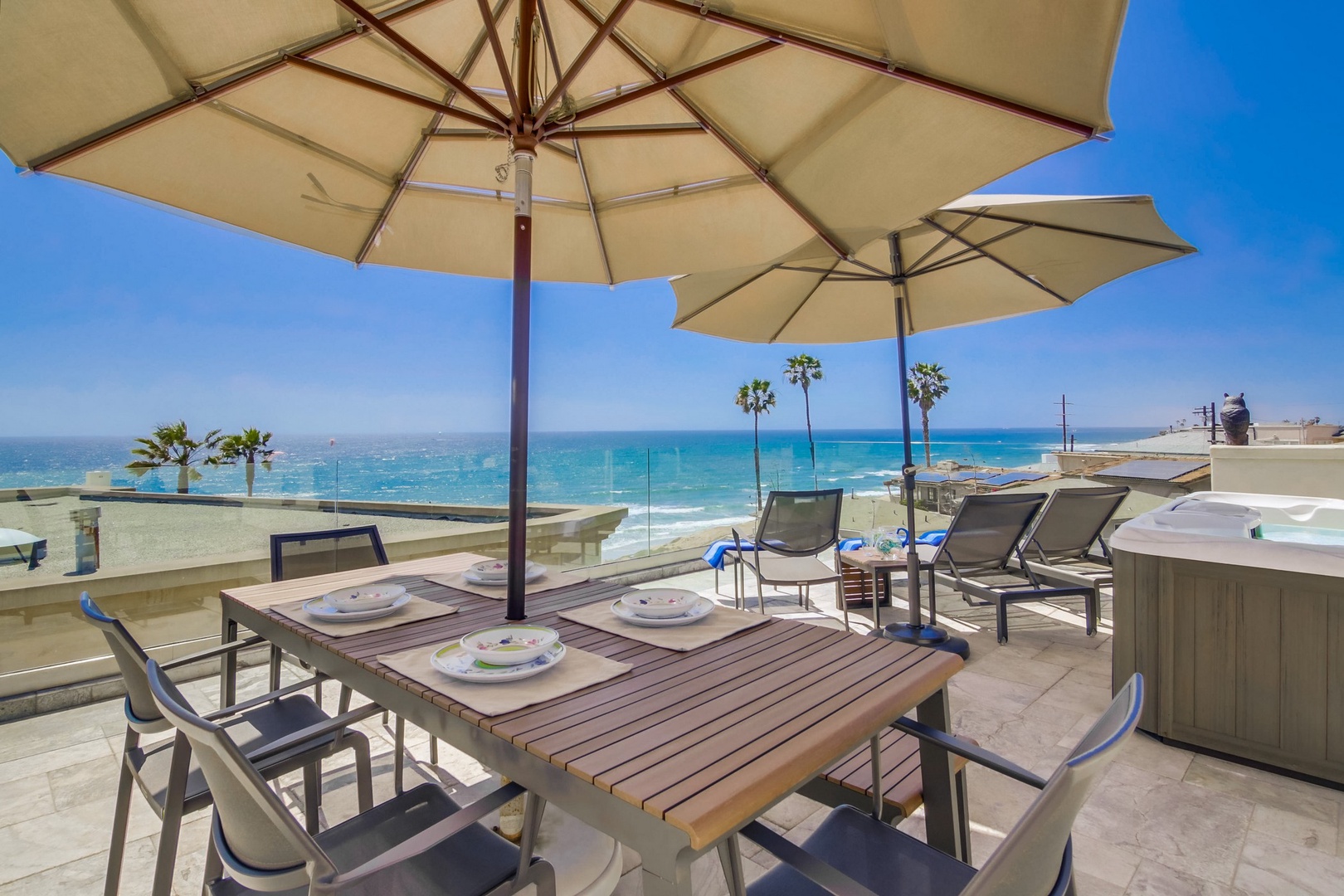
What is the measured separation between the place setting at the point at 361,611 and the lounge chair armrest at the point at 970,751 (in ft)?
4.39

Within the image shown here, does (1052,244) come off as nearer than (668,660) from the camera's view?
No

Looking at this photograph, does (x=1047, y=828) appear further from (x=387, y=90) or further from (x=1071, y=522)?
(x=1071, y=522)

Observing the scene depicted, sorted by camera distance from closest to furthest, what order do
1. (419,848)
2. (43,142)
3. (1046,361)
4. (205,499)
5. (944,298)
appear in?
(419,848) → (43,142) → (205,499) → (944,298) → (1046,361)

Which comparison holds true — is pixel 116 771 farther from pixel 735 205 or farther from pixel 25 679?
pixel 735 205

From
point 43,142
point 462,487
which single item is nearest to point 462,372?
point 462,487

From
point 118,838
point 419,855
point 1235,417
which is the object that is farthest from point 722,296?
point 1235,417

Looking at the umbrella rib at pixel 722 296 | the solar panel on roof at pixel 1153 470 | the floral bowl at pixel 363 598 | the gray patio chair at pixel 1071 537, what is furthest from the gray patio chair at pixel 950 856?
the solar panel on roof at pixel 1153 470

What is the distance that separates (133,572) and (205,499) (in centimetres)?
51

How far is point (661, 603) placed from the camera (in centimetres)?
176

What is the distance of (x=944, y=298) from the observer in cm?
424

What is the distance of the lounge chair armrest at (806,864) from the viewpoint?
0.89m

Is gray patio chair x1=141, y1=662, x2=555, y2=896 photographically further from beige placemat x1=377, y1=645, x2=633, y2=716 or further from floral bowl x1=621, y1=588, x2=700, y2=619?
floral bowl x1=621, y1=588, x2=700, y2=619

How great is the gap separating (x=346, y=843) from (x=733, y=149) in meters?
2.35

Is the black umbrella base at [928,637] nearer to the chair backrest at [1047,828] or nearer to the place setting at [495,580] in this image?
the place setting at [495,580]
